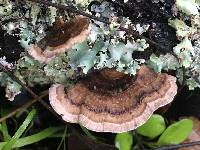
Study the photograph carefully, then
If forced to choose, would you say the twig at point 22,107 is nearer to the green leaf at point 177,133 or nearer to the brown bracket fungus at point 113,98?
the brown bracket fungus at point 113,98

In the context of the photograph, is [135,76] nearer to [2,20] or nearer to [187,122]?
[187,122]

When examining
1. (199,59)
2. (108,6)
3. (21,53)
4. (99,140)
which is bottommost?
(99,140)

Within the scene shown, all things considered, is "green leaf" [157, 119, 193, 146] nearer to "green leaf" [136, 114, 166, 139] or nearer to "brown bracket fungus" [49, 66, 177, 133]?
"green leaf" [136, 114, 166, 139]

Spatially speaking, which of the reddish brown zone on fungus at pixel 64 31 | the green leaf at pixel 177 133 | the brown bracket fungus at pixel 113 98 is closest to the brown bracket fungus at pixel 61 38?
the reddish brown zone on fungus at pixel 64 31

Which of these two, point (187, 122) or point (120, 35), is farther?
point (187, 122)

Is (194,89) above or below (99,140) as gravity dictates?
above

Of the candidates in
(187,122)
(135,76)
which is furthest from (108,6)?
(187,122)

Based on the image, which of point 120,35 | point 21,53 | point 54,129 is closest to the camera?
point 120,35

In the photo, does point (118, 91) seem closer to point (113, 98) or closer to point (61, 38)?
point (113, 98)
